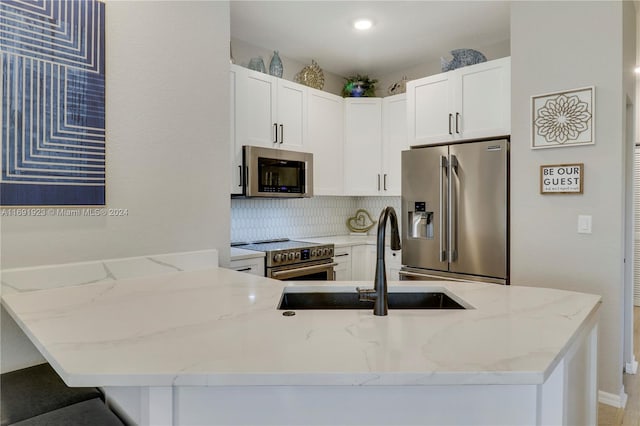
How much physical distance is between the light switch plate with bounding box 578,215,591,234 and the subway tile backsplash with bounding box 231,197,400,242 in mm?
2062

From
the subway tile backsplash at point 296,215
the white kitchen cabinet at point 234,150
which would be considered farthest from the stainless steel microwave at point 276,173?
the subway tile backsplash at point 296,215

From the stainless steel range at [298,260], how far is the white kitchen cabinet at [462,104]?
129cm

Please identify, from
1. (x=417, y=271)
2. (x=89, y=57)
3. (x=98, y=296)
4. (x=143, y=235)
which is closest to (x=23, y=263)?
(x=98, y=296)

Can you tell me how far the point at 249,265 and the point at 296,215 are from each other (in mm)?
1343

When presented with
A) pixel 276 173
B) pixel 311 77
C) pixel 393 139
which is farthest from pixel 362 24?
pixel 276 173

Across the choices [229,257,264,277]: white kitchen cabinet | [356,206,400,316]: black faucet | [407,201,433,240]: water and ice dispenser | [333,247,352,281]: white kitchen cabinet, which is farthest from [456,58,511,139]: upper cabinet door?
[356,206,400,316]: black faucet

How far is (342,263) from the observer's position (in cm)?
392

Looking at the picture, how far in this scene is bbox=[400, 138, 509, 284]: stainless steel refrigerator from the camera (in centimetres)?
296

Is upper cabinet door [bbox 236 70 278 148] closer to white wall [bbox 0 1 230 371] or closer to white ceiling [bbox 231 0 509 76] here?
white ceiling [bbox 231 0 509 76]

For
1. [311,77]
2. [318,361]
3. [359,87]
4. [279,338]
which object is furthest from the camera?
[359,87]

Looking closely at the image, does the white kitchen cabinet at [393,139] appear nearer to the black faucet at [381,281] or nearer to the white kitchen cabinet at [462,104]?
the white kitchen cabinet at [462,104]

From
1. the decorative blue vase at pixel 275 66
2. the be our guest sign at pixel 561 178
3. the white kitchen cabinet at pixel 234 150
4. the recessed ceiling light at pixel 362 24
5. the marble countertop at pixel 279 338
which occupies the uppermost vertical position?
the recessed ceiling light at pixel 362 24

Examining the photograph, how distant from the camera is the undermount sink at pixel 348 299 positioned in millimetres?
1692

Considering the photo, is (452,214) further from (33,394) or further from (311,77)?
(33,394)
